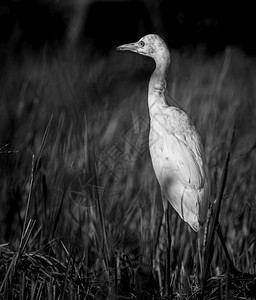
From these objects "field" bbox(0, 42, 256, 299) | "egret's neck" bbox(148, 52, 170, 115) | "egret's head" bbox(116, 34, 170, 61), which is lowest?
"field" bbox(0, 42, 256, 299)

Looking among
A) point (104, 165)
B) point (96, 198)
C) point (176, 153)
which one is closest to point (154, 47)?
point (176, 153)

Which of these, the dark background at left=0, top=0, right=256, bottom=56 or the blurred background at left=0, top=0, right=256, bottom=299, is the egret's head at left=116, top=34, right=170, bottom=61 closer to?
the blurred background at left=0, top=0, right=256, bottom=299

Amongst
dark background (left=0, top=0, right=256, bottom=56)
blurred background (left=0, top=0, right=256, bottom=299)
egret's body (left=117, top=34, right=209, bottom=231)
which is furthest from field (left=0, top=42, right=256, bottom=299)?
dark background (left=0, top=0, right=256, bottom=56)

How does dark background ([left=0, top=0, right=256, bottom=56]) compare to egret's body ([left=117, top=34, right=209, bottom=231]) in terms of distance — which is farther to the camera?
dark background ([left=0, top=0, right=256, bottom=56])

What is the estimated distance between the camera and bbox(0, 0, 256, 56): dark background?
18.4 ft

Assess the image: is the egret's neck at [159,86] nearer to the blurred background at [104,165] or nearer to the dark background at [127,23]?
the blurred background at [104,165]

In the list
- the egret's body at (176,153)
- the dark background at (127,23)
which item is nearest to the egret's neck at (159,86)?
the egret's body at (176,153)

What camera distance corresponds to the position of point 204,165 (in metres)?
2.22

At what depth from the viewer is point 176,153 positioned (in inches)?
87.2

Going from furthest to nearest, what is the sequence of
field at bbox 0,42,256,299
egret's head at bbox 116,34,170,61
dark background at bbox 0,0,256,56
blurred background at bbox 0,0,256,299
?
1. dark background at bbox 0,0,256,56
2. egret's head at bbox 116,34,170,61
3. blurred background at bbox 0,0,256,299
4. field at bbox 0,42,256,299

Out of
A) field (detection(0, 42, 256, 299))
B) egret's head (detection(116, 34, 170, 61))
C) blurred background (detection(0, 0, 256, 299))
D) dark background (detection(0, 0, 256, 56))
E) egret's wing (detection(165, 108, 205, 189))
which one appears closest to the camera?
field (detection(0, 42, 256, 299))

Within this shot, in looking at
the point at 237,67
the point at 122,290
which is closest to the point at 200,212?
the point at 122,290

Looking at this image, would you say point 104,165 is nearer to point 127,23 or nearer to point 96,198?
point 96,198

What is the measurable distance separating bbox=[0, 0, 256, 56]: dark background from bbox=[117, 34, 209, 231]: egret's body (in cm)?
275
